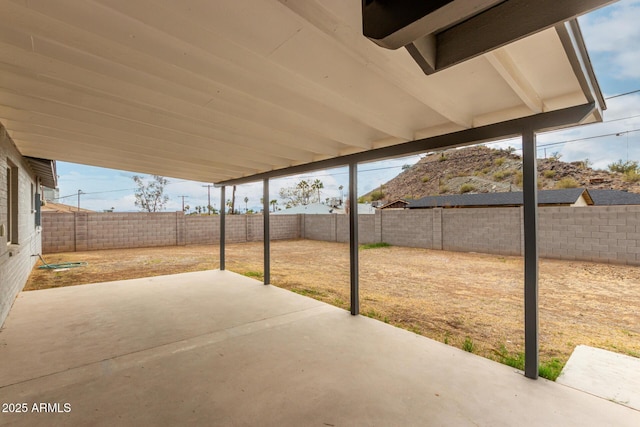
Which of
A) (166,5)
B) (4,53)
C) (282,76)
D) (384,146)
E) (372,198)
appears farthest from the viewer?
(372,198)

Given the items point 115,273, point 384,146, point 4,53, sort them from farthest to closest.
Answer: point 115,273 → point 384,146 → point 4,53

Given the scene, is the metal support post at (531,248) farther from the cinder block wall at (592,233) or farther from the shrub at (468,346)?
the cinder block wall at (592,233)

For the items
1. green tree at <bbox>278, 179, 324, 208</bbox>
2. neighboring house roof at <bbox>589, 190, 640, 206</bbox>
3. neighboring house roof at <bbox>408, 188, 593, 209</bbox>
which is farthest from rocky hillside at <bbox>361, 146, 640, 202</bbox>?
green tree at <bbox>278, 179, 324, 208</bbox>

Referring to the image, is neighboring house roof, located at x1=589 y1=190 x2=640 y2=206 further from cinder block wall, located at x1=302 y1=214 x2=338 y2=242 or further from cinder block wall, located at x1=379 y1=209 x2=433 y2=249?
cinder block wall, located at x1=302 y1=214 x2=338 y2=242

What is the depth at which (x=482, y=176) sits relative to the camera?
3219 cm

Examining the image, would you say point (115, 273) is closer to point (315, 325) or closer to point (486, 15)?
point (315, 325)

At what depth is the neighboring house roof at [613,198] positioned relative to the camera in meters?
12.4

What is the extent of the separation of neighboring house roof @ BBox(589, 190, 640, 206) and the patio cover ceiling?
50.1ft

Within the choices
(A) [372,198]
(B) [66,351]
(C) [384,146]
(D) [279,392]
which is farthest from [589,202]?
(A) [372,198]

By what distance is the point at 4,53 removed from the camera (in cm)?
171

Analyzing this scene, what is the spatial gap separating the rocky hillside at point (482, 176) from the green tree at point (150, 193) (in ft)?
81.5

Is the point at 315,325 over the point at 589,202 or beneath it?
beneath

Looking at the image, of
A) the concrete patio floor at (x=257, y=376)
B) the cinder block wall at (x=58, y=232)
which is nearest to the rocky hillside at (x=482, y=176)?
the concrete patio floor at (x=257, y=376)

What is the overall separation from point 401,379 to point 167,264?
7.56 metres
